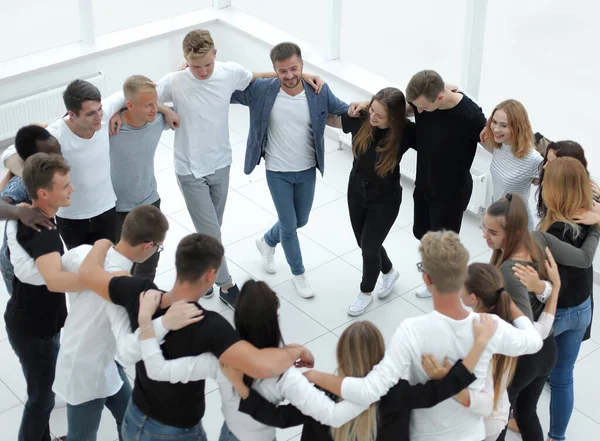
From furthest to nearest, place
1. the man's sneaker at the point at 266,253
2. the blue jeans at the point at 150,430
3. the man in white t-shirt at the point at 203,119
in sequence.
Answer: the man's sneaker at the point at 266,253 < the man in white t-shirt at the point at 203,119 < the blue jeans at the point at 150,430

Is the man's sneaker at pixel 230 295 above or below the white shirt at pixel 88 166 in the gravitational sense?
below

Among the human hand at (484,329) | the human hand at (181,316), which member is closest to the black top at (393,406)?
the human hand at (484,329)

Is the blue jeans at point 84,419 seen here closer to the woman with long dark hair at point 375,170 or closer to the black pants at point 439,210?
the woman with long dark hair at point 375,170

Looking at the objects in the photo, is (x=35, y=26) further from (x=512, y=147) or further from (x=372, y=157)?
(x=512, y=147)

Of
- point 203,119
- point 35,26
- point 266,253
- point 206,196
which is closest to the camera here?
point 203,119

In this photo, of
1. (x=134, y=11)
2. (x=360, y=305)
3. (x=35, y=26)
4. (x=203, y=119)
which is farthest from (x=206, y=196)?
(x=35, y=26)

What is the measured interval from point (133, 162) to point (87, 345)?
4.82 ft

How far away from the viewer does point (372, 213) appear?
452 cm

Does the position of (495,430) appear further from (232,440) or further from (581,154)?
(581,154)

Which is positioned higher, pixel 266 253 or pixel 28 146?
pixel 28 146

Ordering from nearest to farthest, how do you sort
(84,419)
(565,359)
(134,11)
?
1. (84,419)
2. (565,359)
3. (134,11)

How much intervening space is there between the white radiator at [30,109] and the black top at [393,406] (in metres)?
4.67

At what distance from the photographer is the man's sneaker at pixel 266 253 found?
5.25m

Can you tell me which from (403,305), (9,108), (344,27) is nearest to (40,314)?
(403,305)
